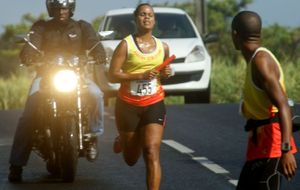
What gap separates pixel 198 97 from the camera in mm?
24000

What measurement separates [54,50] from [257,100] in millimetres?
4669

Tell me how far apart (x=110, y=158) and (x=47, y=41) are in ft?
9.21

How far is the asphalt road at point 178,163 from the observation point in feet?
39.6

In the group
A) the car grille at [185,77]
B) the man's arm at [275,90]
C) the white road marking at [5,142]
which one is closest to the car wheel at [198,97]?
the car grille at [185,77]

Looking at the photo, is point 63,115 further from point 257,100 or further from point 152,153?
point 257,100

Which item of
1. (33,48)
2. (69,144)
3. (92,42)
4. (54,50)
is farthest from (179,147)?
(69,144)

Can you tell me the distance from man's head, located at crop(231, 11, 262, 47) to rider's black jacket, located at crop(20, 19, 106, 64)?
4448 mm

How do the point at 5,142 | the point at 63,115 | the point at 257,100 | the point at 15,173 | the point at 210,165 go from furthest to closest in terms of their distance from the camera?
the point at 5,142, the point at 210,165, the point at 15,173, the point at 63,115, the point at 257,100

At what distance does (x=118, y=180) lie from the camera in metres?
12.5

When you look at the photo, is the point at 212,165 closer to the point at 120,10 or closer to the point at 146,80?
the point at 146,80

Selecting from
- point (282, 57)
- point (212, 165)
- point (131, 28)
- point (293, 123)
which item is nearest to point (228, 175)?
point (212, 165)

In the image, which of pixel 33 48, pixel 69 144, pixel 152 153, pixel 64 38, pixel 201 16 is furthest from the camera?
pixel 201 16

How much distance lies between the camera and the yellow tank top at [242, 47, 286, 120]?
776 cm

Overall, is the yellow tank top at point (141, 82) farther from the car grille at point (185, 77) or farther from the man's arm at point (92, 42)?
the car grille at point (185, 77)
